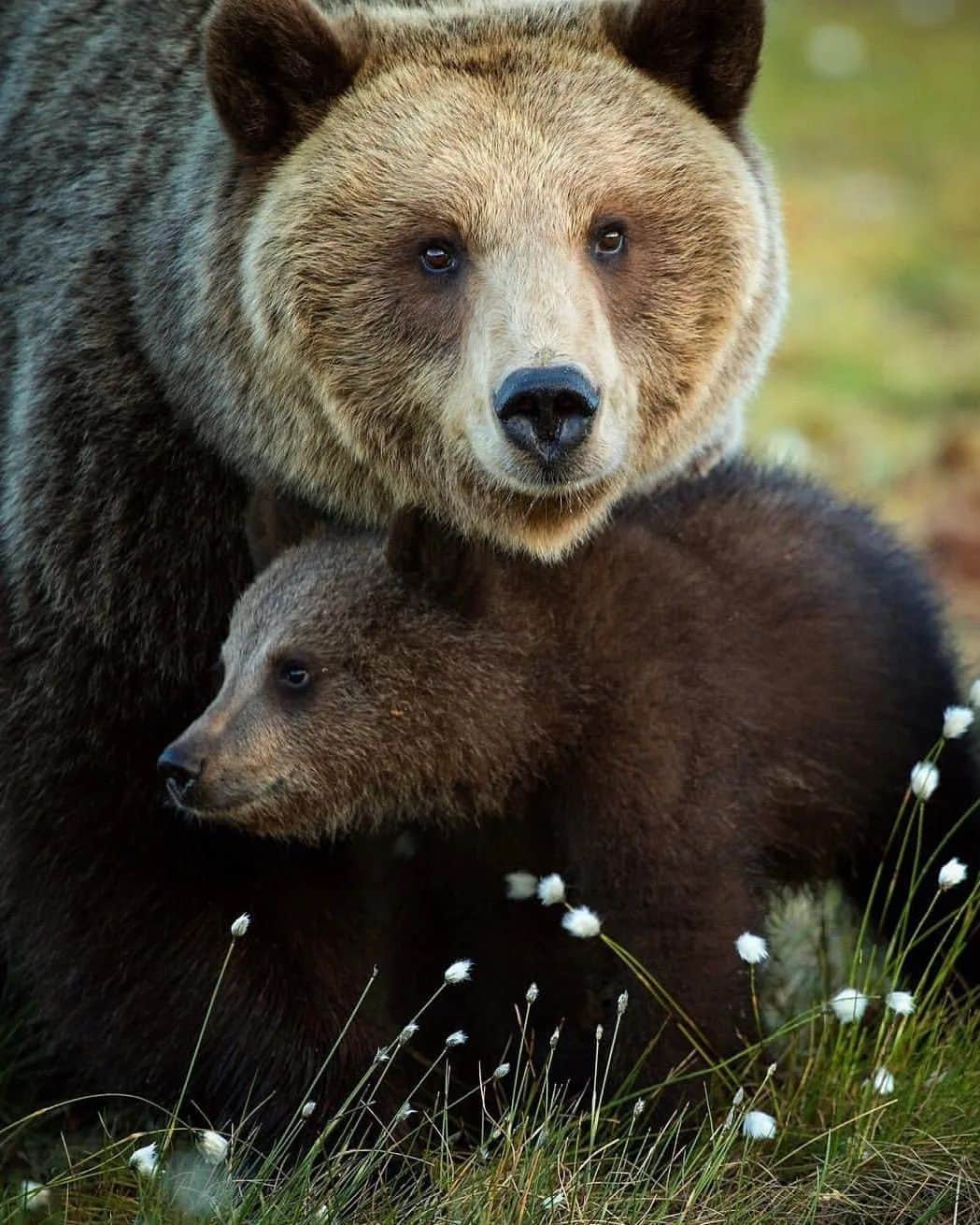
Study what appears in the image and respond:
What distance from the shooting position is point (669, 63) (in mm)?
5590

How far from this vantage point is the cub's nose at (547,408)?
4.82 m

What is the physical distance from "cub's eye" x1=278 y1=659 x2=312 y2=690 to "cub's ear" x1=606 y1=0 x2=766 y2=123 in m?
1.87

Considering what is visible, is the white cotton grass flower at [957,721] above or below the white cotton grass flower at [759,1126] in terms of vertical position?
above

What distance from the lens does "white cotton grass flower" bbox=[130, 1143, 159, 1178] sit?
4.60 m

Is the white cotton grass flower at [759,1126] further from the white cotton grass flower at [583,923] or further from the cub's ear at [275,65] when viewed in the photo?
the cub's ear at [275,65]

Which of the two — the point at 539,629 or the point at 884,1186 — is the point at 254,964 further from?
the point at 884,1186

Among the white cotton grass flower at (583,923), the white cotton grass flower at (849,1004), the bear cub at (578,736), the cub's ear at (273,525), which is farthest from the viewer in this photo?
the cub's ear at (273,525)

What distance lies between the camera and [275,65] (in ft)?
17.5

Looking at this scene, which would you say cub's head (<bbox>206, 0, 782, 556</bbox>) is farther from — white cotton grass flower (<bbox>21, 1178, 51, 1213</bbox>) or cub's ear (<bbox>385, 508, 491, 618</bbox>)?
white cotton grass flower (<bbox>21, 1178, 51, 1213</bbox>)

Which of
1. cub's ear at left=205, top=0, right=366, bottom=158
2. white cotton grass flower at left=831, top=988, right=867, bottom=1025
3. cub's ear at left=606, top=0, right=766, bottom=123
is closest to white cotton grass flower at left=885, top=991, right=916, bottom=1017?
white cotton grass flower at left=831, top=988, right=867, bottom=1025

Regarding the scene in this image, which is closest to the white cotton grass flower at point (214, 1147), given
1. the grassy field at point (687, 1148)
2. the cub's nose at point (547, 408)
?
the grassy field at point (687, 1148)

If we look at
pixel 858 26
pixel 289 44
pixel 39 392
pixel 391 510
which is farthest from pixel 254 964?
pixel 858 26

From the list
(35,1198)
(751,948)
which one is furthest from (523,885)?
(35,1198)

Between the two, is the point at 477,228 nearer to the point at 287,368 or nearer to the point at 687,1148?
the point at 287,368
